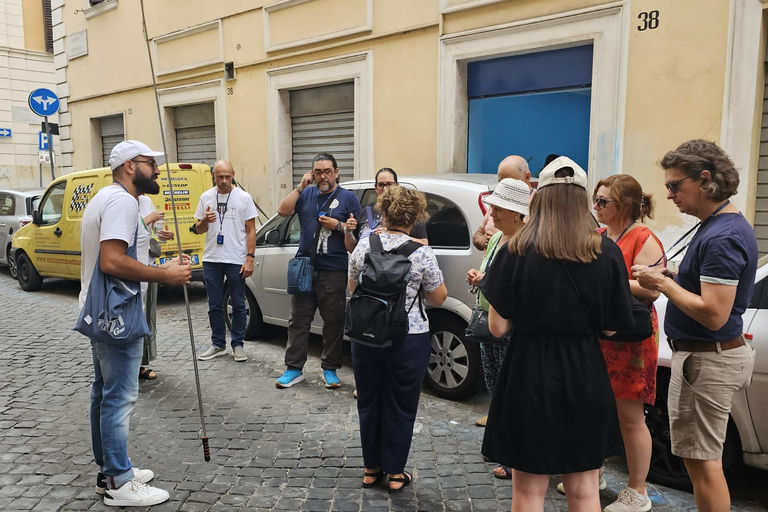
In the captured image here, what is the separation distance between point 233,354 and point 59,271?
196 inches

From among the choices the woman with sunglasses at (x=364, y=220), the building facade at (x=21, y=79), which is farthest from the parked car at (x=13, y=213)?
the building facade at (x=21, y=79)

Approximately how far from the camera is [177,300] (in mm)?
8984

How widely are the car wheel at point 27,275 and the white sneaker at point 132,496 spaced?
783 centimetres

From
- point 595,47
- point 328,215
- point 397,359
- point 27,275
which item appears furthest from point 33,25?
Answer: point 397,359

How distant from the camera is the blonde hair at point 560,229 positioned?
7.00 feet

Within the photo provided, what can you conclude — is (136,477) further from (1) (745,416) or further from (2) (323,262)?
(1) (745,416)

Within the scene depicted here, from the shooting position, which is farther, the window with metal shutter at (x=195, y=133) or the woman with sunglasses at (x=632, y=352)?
the window with metal shutter at (x=195, y=133)

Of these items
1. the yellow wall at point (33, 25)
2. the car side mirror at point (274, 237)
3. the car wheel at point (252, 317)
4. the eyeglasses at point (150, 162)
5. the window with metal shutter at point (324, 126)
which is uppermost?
the yellow wall at point (33, 25)

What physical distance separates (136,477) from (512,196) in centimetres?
256

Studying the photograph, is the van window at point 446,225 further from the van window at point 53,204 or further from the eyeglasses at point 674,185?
the van window at point 53,204

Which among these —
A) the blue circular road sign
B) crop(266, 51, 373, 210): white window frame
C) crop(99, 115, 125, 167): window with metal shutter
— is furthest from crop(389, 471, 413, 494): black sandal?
crop(99, 115, 125, 167): window with metal shutter

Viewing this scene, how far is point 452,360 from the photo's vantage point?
469 centimetres

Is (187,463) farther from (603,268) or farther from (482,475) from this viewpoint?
(603,268)

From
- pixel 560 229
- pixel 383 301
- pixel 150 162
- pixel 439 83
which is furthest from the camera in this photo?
pixel 439 83
